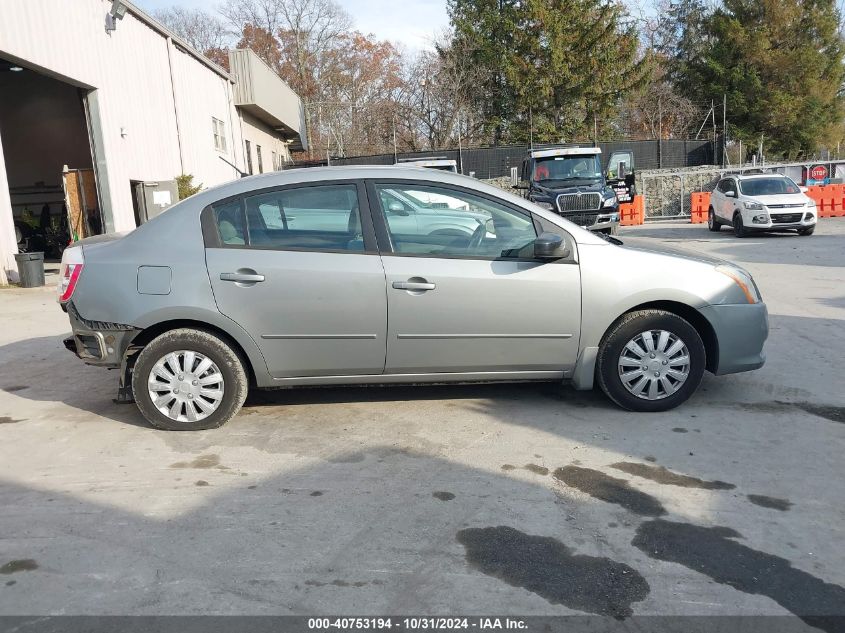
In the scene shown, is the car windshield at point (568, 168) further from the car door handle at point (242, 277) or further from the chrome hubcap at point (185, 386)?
the chrome hubcap at point (185, 386)

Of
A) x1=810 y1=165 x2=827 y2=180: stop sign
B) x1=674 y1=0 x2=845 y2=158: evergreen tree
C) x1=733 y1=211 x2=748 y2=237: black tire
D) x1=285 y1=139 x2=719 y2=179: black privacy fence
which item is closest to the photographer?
x1=733 y1=211 x2=748 y2=237: black tire

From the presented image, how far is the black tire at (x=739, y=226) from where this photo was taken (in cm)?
1767

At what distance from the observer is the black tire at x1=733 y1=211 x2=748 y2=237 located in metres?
17.7

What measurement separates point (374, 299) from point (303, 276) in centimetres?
49

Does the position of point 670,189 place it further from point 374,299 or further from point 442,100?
point 374,299

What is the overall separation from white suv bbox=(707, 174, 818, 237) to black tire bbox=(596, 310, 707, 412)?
46.2ft

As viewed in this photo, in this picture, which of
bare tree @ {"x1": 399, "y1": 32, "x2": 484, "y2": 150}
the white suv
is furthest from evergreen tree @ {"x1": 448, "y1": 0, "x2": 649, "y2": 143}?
the white suv

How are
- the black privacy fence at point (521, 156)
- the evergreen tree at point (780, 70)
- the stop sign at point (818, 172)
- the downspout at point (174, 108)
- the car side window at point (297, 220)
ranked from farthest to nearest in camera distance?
the evergreen tree at point (780, 70), the black privacy fence at point (521, 156), the stop sign at point (818, 172), the downspout at point (174, 108), the car side window at point (297, 220)

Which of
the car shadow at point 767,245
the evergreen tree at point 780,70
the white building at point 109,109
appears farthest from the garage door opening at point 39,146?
the evergreen tree at point 780,70

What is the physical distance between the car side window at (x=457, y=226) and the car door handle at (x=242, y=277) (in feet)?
3.08

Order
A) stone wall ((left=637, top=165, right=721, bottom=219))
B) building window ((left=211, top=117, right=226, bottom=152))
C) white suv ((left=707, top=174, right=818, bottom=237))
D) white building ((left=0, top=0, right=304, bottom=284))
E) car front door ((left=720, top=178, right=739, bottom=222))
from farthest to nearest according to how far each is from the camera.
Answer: stone wall ((left=637, top=165, right=721, bottom=219))
building window ((left=211, top=117, right=226, bottom=152))
car front door ((left=720, top=178, right=739, bottom=222))
white suv ((left=707, top=174, right=818, bottom=237))
white building ((left=0, top=0, right=304, bottom=284))

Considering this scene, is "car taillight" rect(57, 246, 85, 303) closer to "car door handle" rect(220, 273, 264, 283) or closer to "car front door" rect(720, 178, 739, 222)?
"car door handle" rect(220, 273, 264, 283)

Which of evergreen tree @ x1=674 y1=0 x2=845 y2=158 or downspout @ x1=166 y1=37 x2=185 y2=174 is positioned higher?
evergreen tree @ x1=674 y1=0 x2=845 y2=158

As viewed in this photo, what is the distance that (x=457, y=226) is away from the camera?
4.83 meters
